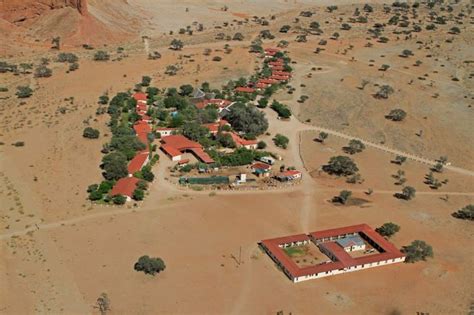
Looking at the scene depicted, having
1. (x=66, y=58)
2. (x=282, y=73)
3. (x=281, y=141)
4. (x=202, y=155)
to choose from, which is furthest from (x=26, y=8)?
(x=281, y=141)

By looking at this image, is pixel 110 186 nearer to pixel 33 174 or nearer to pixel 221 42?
pixel 33 174

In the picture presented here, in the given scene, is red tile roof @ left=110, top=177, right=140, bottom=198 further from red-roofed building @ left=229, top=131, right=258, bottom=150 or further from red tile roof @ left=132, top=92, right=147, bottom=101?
red tile roof @ left=132, top=92, right=147, bottom=101

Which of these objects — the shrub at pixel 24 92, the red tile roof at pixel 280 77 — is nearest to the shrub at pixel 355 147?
the red tile roof at pixel 280 77

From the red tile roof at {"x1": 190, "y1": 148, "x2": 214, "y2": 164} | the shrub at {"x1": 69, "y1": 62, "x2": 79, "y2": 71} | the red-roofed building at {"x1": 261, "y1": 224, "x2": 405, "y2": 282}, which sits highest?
the shrub at {"x1": 69, "y1": 62, "x2": 79, "y2": 71}

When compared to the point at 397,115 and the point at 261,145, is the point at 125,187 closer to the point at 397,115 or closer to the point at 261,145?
the point at 261,145

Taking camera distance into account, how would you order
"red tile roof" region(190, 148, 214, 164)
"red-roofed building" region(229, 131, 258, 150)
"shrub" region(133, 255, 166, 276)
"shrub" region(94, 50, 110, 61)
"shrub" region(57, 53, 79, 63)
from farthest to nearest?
1. "shrub" region(94, 50, 110, 61)
2. "shrub" region(57, 53, 79, 63)
3. "red-roofed building" region(229, 131, 258, 150)
4. "red tile roof" region(190, 148, 214, 164)
5. "shrub" region(133, 255, 166, 276)

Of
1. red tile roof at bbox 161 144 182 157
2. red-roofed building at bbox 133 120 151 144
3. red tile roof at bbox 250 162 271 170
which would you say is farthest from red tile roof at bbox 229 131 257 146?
red-roofed building at bbox 133 120 151 144

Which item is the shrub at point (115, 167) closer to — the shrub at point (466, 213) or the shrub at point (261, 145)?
the shrub at point (261, 145)

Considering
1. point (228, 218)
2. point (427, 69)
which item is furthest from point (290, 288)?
point (427, 69)
